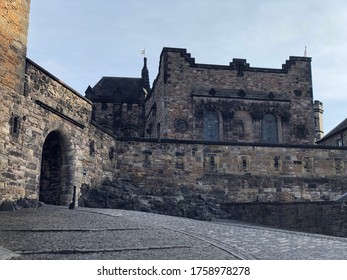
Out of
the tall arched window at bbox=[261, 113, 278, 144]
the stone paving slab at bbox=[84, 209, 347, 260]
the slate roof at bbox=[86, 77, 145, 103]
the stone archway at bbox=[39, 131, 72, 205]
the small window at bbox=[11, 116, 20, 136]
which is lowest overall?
the stone paving slab at bbox=[84, 209, 347, 260]

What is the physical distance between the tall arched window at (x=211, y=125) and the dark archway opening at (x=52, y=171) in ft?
52.7

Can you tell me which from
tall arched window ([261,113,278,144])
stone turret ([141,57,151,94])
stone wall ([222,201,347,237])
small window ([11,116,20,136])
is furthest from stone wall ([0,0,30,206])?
stone turret ([141,57,151,94])

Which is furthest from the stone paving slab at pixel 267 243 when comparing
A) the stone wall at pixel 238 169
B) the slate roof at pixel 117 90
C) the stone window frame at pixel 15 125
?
the slate roof at pixel 117 90

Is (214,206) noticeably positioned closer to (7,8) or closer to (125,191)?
(125,191)

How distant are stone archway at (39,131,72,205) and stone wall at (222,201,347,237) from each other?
6.81 metres

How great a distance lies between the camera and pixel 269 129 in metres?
33.2

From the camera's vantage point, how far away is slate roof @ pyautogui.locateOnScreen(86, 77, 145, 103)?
3944cm

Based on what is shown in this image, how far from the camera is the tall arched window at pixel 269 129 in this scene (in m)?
33.0

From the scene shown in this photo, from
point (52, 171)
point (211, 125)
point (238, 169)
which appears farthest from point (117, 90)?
point (52, 171)

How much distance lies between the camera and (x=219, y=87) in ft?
108

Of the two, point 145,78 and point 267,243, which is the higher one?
point 145,78

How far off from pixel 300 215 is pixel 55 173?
8.88 meters

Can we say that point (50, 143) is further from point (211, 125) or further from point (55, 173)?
point (211, 125)

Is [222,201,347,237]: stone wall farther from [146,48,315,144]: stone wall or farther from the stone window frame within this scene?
[146,48,315,144]: stone wall
